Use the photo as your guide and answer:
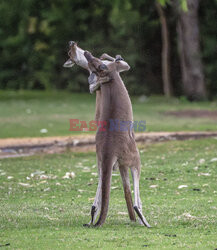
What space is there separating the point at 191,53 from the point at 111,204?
19038 mm

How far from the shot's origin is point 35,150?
14.5 metres

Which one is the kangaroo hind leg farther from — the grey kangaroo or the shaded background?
the shaded background

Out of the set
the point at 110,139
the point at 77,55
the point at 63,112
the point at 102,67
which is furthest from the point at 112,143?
the point at 63,112

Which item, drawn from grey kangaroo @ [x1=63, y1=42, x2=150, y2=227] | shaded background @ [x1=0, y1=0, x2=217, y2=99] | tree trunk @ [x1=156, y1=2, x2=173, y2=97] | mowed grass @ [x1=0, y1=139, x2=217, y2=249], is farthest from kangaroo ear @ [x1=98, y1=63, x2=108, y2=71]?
tree trunk @ [x1=156, y1=2, x2=173, y2=97]

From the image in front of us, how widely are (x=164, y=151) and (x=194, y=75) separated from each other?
13.5 m

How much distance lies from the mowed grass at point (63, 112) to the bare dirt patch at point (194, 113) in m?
0.48

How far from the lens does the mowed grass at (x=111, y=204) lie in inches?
225

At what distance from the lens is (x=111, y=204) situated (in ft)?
26.2

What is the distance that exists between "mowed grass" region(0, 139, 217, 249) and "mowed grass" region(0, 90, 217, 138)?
3949 mm

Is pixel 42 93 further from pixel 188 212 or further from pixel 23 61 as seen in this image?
pixel 188 212

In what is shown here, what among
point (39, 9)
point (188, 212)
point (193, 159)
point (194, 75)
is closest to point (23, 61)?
point (39, 9)

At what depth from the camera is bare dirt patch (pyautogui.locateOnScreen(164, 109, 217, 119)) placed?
20562mm

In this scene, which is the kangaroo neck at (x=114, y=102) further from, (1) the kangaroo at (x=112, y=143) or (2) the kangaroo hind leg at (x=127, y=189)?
(2) the kangaroo hind leg at (x=127, y=189)

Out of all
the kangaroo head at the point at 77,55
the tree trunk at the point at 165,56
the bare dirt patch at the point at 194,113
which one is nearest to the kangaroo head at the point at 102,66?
the kangaroo head at the point at 77,55
